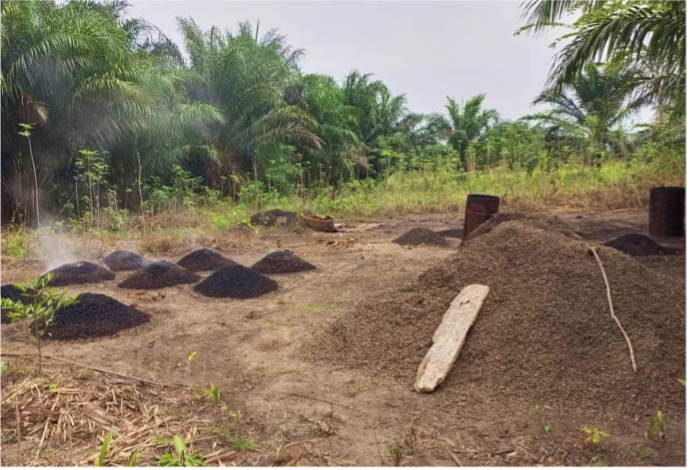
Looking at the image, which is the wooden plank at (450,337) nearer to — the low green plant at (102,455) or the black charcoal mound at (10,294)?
the low green plant at (102,455)

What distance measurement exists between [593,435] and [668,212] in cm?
689

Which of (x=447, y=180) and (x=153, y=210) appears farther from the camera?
(x=447, y=180)

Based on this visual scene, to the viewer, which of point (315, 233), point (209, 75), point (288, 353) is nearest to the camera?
point (288, 353)

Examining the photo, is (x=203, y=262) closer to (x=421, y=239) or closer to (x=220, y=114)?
(x=421, y=239)

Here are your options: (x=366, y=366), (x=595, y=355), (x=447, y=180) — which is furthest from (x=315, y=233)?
(x=595, y=355)

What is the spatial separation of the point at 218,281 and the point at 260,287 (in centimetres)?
44

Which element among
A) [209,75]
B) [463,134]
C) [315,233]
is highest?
[209,75]

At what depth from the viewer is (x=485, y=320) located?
3.63m

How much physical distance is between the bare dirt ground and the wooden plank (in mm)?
131

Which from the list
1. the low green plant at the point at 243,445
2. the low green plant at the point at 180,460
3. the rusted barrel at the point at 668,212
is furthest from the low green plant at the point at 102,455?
the rusted barrel at the point at 668,212

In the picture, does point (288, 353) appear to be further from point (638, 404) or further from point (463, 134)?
point (463, 134)

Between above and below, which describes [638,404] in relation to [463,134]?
below

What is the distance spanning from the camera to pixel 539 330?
3.39 metres

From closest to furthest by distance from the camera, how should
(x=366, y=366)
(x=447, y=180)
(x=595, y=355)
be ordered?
(x=595, y=355) → (x=366, y=366) → (x=447, y=180)
